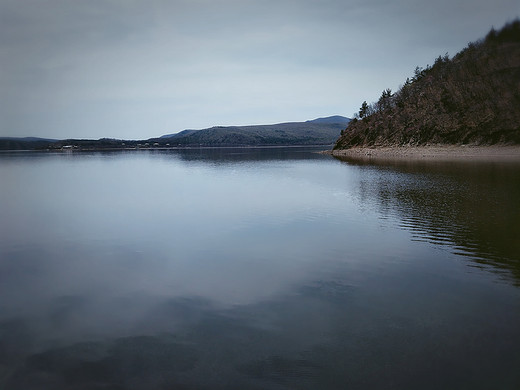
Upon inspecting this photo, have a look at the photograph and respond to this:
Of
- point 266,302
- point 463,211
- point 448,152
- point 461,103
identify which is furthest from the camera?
point 461,103

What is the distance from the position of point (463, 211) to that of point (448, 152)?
6894 centimetres

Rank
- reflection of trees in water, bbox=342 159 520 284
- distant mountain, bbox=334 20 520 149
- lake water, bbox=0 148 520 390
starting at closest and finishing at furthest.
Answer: lake water, bbox=0 148 520 390
reflection of trees in water, bbox=342 159 520 284
distant mountain, bbox=334 20 520 149

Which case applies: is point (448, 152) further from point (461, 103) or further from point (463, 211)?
point (463, 211)

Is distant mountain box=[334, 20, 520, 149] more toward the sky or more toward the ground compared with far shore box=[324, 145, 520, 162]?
more toward the sky

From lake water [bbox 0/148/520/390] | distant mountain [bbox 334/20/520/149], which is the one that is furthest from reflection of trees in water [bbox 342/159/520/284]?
distant mountain [bbox 334/20/520/149]

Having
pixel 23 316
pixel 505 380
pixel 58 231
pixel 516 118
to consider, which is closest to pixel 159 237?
pixel 58 231

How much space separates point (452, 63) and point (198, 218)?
348 ft

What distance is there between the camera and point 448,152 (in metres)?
81.6

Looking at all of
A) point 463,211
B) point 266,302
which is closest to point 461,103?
point 463,211

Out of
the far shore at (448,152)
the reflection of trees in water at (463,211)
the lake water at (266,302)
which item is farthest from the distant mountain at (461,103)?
the lake water at (266,302)

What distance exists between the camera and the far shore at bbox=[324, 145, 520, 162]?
2771 inches

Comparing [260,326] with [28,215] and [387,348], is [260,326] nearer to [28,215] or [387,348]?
[387,348]

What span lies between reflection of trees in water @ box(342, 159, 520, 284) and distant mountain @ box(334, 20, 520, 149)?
180ft

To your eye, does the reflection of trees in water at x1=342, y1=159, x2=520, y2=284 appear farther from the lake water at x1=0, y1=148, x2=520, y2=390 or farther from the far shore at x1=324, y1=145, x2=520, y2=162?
the far shore at x1=324, y1=145, x2=520, y2=162
